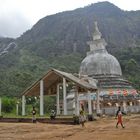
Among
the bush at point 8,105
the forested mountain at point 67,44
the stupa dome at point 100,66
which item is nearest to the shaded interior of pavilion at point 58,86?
the bush at point 8,105

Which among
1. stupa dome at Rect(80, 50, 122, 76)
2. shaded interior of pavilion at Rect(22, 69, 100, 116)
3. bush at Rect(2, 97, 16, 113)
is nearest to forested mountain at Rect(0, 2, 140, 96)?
bush at Rect(2, 97, 16, 113)

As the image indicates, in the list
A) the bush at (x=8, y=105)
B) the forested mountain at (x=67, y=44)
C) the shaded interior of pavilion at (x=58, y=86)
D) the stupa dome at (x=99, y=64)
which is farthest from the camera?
the forested mountain at (x=67, y=44)

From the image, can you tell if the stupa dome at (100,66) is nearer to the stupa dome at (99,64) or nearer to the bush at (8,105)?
the stupa dome at (99,64)

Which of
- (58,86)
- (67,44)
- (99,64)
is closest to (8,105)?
(58,86)

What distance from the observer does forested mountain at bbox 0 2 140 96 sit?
92.3 metres

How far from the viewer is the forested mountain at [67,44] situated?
3632 inches

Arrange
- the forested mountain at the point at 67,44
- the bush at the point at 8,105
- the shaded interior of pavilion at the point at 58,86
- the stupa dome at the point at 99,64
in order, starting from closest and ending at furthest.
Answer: the shaded interior of pavilion at the point at 58,86 → the bush at the point at 8,105 → the stupa dome at the point at 99,64 → the forested mountain at the point at 67,44

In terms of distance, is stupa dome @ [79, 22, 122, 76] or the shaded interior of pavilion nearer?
the shaded interior of pavilion

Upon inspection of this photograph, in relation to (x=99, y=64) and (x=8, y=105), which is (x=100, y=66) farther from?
(x=8, y=105)

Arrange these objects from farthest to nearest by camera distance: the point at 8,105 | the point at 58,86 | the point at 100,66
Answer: the point at 100,66 < the point at 8,105 < the point at 58,86

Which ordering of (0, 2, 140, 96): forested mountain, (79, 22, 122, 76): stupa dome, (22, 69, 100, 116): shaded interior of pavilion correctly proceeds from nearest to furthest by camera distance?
(22, 69, 100, 116): shaded interior of pavilion → (79, 22, 122, 76): stupa dome → (0, 2, 140, 96): forested mountain

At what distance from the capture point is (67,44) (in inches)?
5458

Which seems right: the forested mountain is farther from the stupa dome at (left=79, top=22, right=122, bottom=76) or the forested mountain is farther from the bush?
the stupa dome at (left=79, top=22, right=122, bottom=76)

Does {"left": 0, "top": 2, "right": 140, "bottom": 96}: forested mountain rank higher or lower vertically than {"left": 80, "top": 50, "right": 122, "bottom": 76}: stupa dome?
higher
